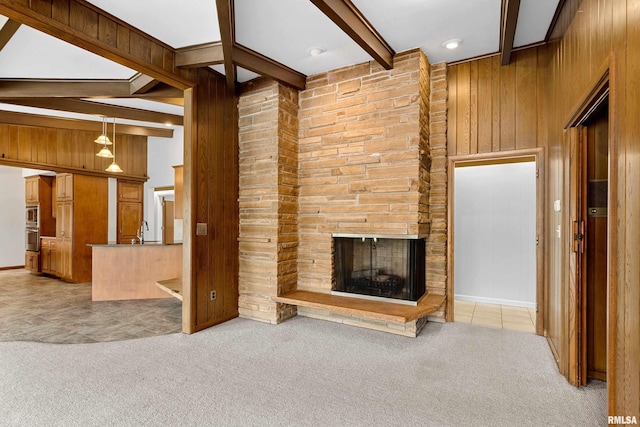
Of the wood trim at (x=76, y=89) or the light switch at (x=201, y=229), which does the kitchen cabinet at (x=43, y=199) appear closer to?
the wood trim at (x=76, y=89)

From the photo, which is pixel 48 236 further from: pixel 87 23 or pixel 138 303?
pixel 87 23

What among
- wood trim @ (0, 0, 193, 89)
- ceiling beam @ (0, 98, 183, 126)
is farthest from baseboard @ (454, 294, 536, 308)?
ceiling beam @ (0, 98, 183, 126)

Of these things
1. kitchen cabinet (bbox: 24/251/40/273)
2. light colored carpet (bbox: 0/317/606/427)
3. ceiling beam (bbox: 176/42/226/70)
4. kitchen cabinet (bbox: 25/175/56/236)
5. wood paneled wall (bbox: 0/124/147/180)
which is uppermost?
ceiling beam (bbox: 176/42/226/70)

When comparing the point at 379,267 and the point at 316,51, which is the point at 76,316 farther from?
the point at 316,51

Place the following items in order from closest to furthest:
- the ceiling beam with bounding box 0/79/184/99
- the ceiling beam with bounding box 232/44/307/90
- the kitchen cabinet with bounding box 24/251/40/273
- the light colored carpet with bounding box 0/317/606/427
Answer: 1. the light colored carpet with bounding box 0/317/606/427
2. the ceiling beam with bounding box 232/44/307/90
3. the ceiling beam with bounding box 0/79/184/99
4. the kitchen cabinet with bounding box 24/251/40/273

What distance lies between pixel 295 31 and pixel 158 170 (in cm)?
552

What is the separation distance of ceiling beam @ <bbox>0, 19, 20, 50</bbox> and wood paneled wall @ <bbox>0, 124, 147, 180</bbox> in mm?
3819

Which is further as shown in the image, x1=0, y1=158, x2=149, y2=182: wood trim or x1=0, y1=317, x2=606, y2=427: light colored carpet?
x1=0, y1=158, x2=149, y2=182: wood trim

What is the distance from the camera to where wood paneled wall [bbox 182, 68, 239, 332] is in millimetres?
3461

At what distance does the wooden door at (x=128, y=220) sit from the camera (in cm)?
718

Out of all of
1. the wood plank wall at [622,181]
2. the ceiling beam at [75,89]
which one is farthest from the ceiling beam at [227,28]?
the wood plank wall at [622,181]

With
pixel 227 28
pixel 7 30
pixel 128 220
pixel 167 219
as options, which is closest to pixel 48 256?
pixel 128 220

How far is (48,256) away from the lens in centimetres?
703

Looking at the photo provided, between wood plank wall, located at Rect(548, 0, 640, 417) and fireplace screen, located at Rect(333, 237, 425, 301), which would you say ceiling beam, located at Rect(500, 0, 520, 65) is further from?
fireplace screen, located at Rect(333, 237, 425, 301)
